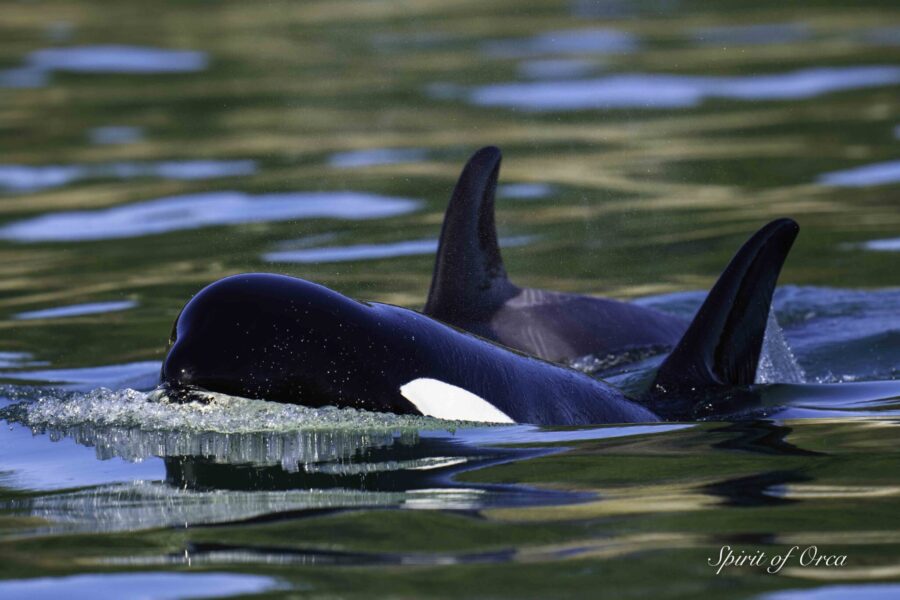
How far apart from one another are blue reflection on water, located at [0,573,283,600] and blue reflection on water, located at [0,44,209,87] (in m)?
15.2

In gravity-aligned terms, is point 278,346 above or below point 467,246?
above

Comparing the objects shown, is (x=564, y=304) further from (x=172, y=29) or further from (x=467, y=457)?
(x=172, y=29)

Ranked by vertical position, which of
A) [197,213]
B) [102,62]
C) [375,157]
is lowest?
[197,213]

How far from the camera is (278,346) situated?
512 cm

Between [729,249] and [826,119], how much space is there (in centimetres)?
446

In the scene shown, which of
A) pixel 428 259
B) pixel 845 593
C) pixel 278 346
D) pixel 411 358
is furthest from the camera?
pixel 428 259

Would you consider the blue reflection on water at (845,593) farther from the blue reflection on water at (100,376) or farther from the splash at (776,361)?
the blue reflection on water at (100,376)

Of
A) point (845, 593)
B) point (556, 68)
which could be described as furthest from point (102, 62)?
point (845, 593)

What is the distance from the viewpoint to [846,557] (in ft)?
13.8

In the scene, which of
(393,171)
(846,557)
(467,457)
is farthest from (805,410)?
(393,171)

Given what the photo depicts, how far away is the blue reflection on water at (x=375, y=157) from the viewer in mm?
13898

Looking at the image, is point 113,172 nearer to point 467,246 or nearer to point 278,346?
→ point 467,246

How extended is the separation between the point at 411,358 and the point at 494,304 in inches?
98.9

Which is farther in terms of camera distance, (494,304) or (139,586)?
(494,304)
